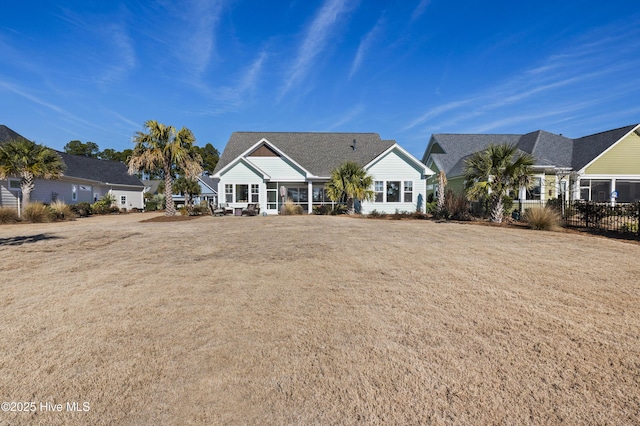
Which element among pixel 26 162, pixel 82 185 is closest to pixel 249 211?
pixel 26 162

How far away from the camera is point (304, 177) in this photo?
83.4 feet

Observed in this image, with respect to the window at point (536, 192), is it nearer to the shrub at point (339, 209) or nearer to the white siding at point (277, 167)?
the shrub at point (339, 209)

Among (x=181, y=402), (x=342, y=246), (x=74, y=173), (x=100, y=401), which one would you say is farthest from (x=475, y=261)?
(x=74, y=173)

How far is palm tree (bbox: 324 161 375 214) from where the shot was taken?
21692mm

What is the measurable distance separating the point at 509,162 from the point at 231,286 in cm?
1706

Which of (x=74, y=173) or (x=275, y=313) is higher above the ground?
(x=74, y=173)

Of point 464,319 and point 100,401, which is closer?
point 100,401

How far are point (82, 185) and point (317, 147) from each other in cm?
2360

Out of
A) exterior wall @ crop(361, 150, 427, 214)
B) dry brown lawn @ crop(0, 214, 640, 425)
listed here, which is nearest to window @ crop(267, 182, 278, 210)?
exterior wall @ crop(361, 150, 427, 214)

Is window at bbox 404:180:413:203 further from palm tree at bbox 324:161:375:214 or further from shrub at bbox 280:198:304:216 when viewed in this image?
shrub at bbox 280:198:304:216

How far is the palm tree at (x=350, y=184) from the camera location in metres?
21.7

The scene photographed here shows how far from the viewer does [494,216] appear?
656 inches

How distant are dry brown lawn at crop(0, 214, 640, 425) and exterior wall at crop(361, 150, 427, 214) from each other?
700 inches

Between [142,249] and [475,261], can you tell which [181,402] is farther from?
[142,249]
